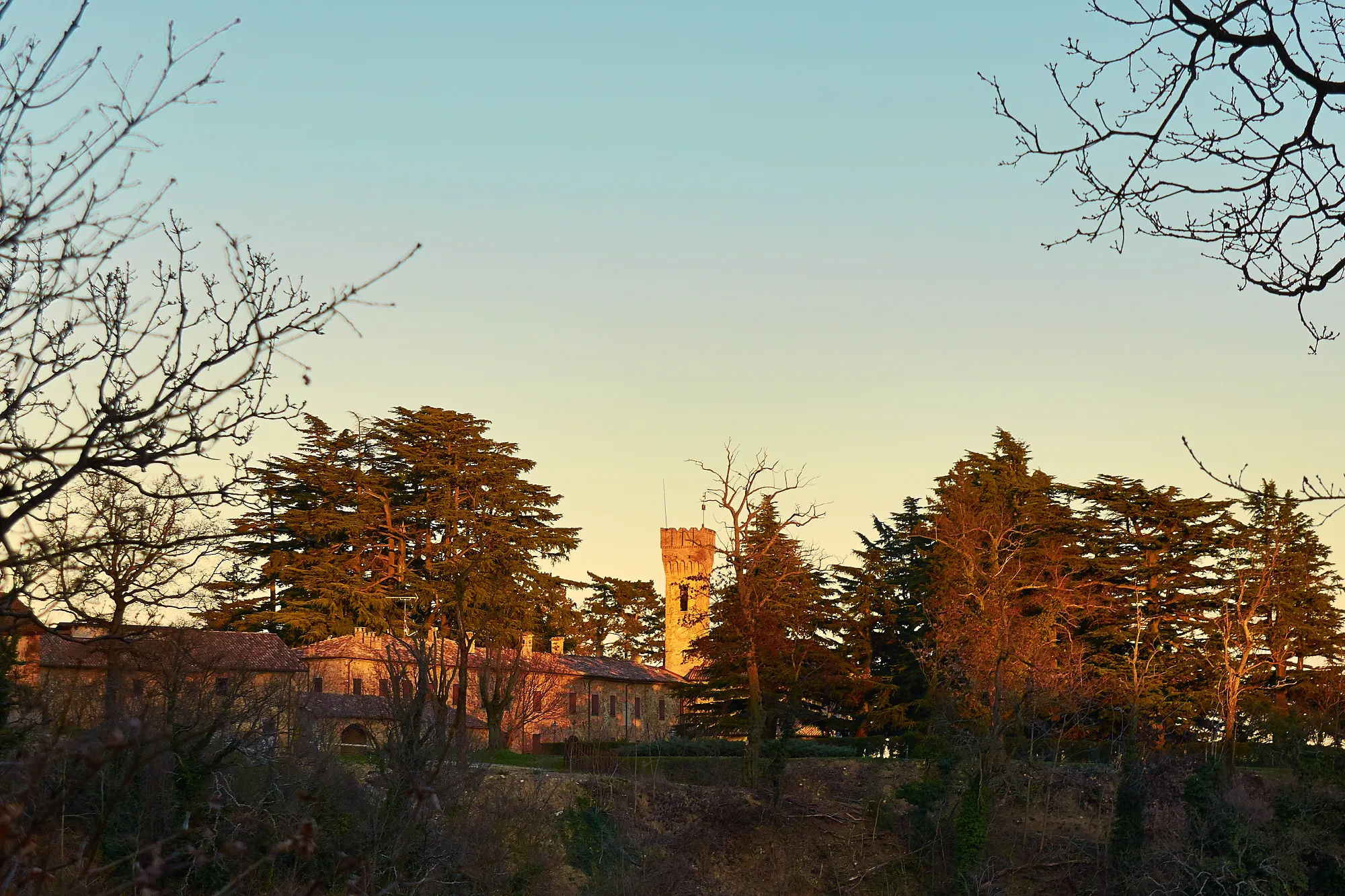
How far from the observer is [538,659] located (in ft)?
148

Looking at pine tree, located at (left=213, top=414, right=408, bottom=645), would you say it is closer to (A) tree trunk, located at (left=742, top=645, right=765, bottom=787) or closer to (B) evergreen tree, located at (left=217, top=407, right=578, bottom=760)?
(B) evergreen tree, located at (left=217, top=407, right=578, bottom=760)

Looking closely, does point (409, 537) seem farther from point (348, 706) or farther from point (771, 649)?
point (771, 649)

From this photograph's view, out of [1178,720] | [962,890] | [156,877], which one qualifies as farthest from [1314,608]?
[156,877]

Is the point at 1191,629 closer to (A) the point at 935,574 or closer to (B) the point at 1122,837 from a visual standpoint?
(A) the point at 935,574

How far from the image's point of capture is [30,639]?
85.0ft

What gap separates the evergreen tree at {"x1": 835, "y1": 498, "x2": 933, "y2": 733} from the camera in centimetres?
4109

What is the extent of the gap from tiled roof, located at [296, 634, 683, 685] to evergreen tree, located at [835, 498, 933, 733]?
6828mm

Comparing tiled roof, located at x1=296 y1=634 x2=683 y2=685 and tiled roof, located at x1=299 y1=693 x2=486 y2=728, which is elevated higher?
tiled roof, located at x1=296 y1=634 x2=683 y2=685

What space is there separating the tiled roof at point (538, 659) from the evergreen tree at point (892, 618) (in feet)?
22.4

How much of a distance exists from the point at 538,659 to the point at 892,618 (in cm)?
1266

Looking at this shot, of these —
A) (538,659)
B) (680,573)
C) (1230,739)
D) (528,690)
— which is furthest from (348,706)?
(1230,739)

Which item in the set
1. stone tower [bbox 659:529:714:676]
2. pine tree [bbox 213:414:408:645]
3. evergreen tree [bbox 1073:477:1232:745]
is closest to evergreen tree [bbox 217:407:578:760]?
pine tree [bbox 213:414:408:645]

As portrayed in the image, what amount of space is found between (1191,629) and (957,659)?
10190 mm

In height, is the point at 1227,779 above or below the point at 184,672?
below
